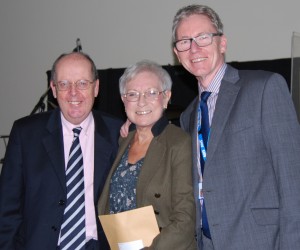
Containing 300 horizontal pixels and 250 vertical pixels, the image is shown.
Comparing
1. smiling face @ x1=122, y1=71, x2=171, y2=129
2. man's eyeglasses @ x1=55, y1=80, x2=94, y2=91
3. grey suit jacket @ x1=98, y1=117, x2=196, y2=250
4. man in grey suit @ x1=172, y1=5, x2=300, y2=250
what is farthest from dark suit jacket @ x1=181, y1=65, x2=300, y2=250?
man's eyeglasses @ x1=55, y1=80, x2=94, y2=91

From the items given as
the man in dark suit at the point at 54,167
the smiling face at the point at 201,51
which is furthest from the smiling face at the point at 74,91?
the smiling face at the point at 201,51

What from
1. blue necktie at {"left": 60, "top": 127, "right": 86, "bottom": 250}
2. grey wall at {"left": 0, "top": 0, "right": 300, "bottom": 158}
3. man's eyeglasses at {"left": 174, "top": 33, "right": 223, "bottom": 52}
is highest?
grey wall at {"left": 0, "top": 0, "right": 300, "bottom": 158}

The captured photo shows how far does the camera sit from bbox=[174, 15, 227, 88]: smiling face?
2.54 metres

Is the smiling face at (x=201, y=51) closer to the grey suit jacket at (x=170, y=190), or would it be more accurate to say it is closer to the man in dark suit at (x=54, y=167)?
the grey suit jacket at (x=170, y=190)

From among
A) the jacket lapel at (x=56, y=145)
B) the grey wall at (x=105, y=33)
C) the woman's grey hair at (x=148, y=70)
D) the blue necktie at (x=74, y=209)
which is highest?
the grey wall at (x=105, y=33)

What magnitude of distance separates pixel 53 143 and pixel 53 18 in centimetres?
548

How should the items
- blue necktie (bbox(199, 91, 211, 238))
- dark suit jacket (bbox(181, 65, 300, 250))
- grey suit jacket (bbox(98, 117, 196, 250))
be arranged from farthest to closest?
blue necktie (bbox(199, 91, 211, 238)) < grey suit jacket (bbox(98, 117, 196, 250)) < dark suit jacket (bbox(181, 65, 300, 250))

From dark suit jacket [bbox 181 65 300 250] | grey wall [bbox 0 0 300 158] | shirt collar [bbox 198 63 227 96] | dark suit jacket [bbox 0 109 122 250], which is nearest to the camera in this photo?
dark suit jacket [bbox 181 65 300 250]

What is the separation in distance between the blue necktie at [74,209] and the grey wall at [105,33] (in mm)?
4286

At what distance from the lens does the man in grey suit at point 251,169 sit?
6.99 feet

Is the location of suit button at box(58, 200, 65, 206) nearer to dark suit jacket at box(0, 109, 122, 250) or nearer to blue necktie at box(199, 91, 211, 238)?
dark suit jacket at box(0, 109, 122, 250)

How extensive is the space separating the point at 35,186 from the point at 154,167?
2.53 feet

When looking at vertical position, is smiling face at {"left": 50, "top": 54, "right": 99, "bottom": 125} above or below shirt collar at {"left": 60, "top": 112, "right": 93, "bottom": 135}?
above

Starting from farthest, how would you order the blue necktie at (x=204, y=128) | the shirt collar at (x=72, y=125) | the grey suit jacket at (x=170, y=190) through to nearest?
the shirt collar at (x=72, y=125), the blue necktie at (x=204, y=128), the grey suit jacket at (x=170, y=190)
